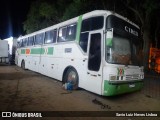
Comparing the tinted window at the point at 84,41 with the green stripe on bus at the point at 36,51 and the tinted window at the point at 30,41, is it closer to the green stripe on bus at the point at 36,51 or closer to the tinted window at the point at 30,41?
the green stripe on bus at the point at 36,51

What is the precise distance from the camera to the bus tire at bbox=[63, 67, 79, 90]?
28.5 ft

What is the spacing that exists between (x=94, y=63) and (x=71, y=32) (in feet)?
8.48

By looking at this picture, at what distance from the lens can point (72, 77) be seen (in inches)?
353

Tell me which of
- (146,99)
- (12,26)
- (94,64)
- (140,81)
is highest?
(12,26)

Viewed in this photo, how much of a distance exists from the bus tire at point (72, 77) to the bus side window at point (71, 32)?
4.86 ft

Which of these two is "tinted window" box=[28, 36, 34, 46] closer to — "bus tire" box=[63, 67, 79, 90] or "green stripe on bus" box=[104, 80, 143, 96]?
"bus tire" box=[63, 67, 79, 90]

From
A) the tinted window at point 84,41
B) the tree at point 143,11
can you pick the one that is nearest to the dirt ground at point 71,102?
the tinted window at point 84,41

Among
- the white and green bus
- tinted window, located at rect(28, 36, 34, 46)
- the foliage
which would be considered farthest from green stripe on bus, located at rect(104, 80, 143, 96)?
tinted window, located at rect(28, 36, 34, 46)

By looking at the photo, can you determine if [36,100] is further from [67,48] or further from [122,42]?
[122,42]

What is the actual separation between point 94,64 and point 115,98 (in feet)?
5.94

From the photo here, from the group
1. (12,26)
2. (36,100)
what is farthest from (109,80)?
(12,26)

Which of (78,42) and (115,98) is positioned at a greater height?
(78,42)

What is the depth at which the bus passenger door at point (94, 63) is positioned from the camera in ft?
23.1

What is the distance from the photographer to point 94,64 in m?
7.33
